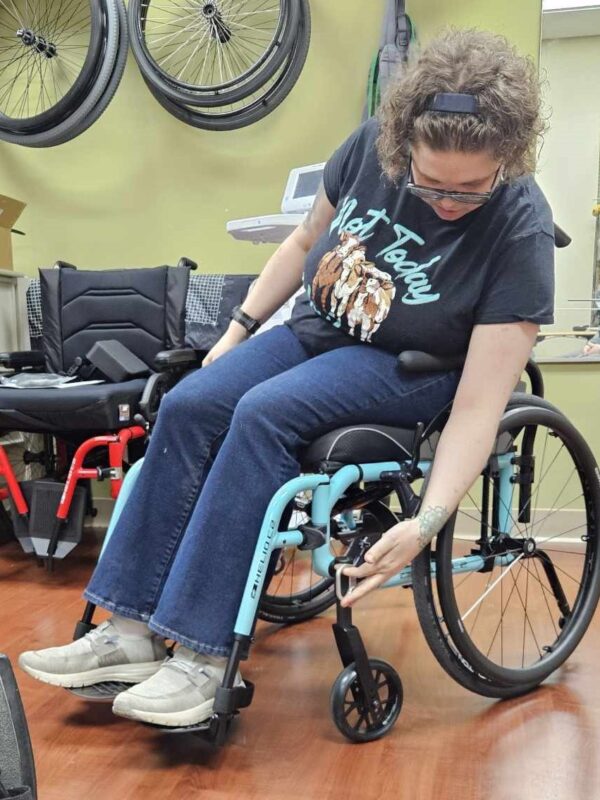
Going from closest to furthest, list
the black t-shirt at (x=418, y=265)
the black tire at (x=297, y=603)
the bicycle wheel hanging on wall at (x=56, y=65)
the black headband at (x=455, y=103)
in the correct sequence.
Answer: the black headband at (x=455, y=103) < the black t-shirt at (x=418, y=265) < the black tire at (x=297, y=603) < the bicycle wheel hanging on wall at (x=56, y=65)

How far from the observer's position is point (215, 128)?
2.25 meters

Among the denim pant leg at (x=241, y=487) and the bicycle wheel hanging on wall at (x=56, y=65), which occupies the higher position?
the bicycle wheel hanging on wall at (x=56, y=65)

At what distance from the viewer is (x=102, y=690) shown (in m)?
1.02

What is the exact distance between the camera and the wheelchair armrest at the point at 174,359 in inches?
70.6

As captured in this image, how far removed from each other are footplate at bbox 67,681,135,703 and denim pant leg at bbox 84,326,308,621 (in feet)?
0.34

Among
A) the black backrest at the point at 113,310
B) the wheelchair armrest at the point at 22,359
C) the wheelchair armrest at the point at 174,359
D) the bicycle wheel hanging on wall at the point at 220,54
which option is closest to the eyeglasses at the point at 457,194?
the wheelchair armrest at the point at 174,359

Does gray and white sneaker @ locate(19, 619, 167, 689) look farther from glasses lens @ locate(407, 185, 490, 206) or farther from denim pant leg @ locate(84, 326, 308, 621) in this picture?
glasses lens @ locate(407, 185, 490, 206)

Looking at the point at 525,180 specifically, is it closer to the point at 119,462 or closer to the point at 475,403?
the point at 475,403


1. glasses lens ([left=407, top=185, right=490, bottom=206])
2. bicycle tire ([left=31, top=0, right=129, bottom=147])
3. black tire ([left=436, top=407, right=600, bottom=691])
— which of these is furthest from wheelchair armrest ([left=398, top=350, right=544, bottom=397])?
bicycle tire ([left=31, top=0, right=129, bottom=147])

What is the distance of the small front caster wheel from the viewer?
3.32ft

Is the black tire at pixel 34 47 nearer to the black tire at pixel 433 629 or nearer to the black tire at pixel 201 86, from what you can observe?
the black tire at pixel 201 86

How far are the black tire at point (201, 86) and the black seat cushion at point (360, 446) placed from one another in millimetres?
1503

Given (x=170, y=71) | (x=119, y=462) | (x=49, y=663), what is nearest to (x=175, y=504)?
(x=49, y=663)

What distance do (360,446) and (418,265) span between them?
11.2 inches
